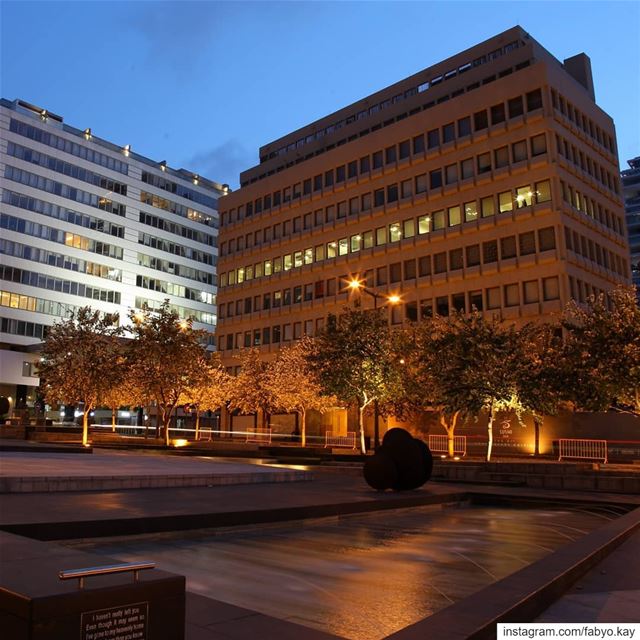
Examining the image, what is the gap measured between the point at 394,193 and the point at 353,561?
2173 inches

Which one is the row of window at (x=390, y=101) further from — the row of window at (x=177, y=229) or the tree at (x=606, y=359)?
the tree at (x=606, y=359)

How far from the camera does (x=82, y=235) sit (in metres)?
89.6

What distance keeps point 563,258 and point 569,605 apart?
44978mm

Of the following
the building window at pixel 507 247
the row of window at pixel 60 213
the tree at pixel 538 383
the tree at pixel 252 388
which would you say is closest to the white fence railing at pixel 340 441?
the tree at pixel 252 388

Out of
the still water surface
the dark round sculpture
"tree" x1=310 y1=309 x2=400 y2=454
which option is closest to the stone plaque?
the still water surface

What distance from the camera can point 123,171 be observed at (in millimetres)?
97562

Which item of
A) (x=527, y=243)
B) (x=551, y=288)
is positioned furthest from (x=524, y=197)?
(x=551, y=288)

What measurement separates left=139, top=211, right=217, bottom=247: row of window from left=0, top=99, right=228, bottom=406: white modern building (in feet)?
0.54

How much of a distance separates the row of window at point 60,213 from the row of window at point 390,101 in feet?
82.6

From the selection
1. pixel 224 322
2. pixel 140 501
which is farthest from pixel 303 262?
pixel 140 501

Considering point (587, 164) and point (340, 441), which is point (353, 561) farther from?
point (587, 164)

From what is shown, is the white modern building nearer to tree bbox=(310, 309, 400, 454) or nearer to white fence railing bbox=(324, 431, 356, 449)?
white fence railing bbox=(324, 431, 356, 449)

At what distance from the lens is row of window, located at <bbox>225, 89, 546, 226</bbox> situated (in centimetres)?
5216

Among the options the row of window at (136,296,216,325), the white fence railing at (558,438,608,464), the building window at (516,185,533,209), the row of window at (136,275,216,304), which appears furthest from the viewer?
the row of window at (136,296,216,325)
